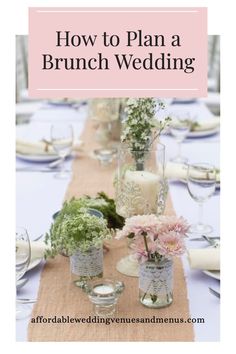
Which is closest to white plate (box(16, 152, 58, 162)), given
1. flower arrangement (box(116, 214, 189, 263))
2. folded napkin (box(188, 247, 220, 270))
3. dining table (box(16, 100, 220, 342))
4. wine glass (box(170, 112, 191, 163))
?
dining table (box(16, 100, 220, 342))

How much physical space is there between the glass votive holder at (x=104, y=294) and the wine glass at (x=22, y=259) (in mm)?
122

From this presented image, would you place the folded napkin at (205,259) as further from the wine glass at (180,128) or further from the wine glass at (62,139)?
the wine glass at (180,128)

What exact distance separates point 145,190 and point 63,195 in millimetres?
533

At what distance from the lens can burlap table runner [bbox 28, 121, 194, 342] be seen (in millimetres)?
1180

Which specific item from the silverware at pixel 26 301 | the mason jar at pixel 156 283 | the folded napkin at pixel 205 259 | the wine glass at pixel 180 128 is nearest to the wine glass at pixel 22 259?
the silverware at pixel 26 301

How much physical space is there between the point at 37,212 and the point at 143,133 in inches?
19.4

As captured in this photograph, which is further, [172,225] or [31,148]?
[31,148]

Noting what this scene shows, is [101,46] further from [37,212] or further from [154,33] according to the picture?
[37,212]

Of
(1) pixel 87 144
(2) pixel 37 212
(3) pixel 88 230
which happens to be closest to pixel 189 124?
(1) pixel 87 144

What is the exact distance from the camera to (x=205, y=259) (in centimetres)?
135

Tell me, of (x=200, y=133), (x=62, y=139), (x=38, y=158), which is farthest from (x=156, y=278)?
(x=200, y=133)

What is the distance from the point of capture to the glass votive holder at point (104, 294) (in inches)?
47.8

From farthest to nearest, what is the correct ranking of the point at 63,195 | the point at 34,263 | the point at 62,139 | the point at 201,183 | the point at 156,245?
the point at 62,139, the point at 63,195, the point at 201,183, the point at 34,263, the point at 156,245

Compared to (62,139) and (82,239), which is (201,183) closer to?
(82,239)
